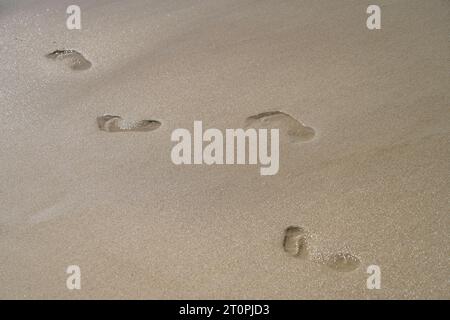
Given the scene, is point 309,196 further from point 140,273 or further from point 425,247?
point 140,273

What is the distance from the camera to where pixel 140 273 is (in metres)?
1.49

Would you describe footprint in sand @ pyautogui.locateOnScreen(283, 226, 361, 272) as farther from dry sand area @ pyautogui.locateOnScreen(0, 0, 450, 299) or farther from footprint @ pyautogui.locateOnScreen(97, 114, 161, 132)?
footprint @ pyautogui.locateOnScreen(97, 114, 161, 132)

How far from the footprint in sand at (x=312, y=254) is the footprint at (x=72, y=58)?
143cm

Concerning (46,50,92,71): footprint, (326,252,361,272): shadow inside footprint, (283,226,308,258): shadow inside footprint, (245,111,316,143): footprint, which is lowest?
(326,252,361,272): shadow inside footprint

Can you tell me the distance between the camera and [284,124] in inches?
79.2

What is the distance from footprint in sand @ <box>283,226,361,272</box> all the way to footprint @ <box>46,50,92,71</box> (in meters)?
1.43

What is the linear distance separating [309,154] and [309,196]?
8.7 inches

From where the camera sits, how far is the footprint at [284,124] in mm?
1952

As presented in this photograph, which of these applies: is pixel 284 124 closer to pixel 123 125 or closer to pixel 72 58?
pixel 123 125

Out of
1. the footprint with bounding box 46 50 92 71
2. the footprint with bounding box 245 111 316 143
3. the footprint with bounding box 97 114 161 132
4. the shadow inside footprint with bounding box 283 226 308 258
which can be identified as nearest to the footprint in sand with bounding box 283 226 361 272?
the shadow inside footprint with bounding box 283 226 308 258

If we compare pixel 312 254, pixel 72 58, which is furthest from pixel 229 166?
pixel 72 58

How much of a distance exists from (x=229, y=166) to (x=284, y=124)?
0.33 meters

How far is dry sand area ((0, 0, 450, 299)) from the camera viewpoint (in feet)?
4.90

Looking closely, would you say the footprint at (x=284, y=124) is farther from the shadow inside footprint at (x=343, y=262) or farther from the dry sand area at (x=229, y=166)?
the shadow inside footprint at (x=343, y=262)
